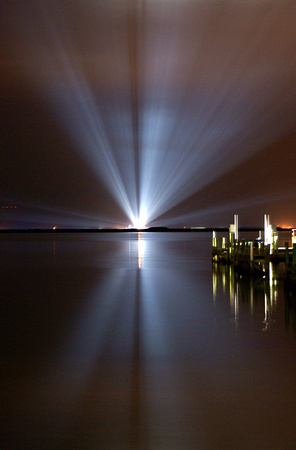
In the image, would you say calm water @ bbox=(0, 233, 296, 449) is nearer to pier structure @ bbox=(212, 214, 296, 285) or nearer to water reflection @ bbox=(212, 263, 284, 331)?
water reflection @ bbox=(212, 263, 284, 331)

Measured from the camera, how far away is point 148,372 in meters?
5.89

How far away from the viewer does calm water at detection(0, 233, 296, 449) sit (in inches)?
162

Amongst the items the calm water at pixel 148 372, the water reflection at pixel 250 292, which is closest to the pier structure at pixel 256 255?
the water reflection at pixel 250 292

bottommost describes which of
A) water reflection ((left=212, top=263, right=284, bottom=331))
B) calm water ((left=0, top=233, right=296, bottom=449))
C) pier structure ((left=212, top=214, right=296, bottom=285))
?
calm water ((left=0, top=233, right=296, bottom=449))

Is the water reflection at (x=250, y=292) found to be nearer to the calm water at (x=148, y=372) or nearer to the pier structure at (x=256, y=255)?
the calm water at (x=148, y=372)

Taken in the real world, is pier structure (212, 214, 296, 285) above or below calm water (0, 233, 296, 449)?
above

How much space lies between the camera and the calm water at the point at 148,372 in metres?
4.11

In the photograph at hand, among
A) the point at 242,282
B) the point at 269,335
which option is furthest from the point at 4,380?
the point at 242,282

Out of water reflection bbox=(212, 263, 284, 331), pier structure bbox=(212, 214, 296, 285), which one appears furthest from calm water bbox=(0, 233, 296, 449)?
pier structure bbox=(212, 214, 296, 285)

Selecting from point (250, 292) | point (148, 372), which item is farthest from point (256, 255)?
point (148, 372)

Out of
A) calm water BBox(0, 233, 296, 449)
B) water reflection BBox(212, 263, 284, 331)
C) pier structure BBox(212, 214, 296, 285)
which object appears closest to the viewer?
calm water BBox(0, 233, 296, 449)

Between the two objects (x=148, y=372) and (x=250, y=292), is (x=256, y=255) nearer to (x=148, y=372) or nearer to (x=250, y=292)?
(x=250, y=292)

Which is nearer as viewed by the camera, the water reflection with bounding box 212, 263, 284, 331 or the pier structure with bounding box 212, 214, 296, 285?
the water reflection with bounding box 212, 263, 284, 331

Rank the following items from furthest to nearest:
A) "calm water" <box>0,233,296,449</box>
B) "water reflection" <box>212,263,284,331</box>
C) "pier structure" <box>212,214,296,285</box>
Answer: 1. "pier structure" <box>212,214,296,285</box>
2. "water reflection" <box>212,263,284,331</box>
3. "calm water" <box>0,233,296,449</box>
